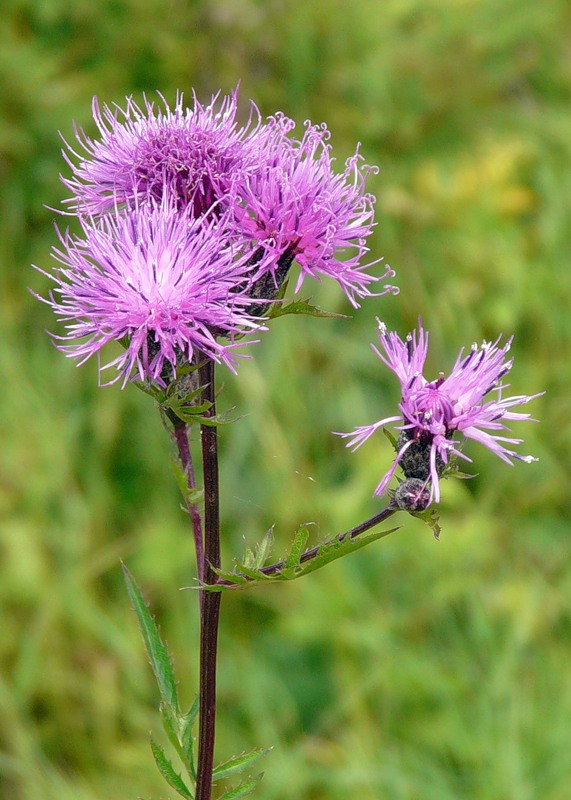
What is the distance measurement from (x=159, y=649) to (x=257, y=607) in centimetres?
203

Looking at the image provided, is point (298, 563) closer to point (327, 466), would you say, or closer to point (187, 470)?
point (187, 470)

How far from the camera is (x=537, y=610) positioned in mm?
3250

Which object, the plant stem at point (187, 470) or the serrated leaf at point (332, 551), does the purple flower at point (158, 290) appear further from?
the serrated leaf at point (332, 551)

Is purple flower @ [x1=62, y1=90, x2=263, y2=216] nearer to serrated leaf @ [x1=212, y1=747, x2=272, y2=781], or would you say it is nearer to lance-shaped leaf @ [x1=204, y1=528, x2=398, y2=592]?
lance-shaped leaf @ [x1=204, y1=528, x2=398, y2=592]

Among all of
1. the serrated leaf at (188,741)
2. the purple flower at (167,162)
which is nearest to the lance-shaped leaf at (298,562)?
the serrated leaf at (188,741)

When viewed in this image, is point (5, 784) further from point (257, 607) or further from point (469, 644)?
point (469, 644)

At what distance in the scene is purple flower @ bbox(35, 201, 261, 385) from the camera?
1.30 meters

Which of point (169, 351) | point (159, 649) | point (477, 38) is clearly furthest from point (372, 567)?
point (477, 38)

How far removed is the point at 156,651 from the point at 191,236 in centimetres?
65

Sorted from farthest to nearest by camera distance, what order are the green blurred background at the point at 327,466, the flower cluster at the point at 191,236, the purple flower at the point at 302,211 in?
the green blurred background at the point at 327,466 → the purple flower at the point at 302,211 → the flower cluster at the point at 191,236

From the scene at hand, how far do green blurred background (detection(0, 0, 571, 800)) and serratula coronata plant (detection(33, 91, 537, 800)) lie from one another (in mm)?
1713

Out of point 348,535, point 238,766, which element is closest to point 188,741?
point 238,766

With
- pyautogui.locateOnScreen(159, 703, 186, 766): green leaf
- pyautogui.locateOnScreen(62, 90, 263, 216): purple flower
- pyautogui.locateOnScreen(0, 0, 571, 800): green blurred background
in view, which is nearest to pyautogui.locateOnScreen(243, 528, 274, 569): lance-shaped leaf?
pyautogui.locateOnScreen(159, 703, 186, 766): green leaf

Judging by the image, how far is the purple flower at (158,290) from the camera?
4.27 feet
